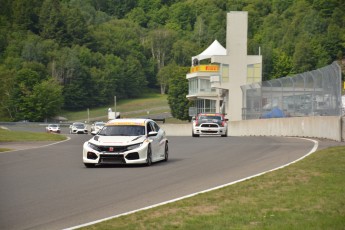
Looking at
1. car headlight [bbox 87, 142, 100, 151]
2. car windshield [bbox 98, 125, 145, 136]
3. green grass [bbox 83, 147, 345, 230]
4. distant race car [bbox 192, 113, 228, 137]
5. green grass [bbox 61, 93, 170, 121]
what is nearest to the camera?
green grass [bbox 83, 147, 345, 230]

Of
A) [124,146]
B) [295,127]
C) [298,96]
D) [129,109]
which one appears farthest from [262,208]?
[129,109]

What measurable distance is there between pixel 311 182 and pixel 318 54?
16940 cm

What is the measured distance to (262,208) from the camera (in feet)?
43.7

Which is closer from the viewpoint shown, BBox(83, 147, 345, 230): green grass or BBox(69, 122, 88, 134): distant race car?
BBox(83, 147, 345, 230): green grass

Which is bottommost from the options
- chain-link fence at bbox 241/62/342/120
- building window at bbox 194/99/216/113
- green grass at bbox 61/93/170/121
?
green grass at bbox 61/93/170/121

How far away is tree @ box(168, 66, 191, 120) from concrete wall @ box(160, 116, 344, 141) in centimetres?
8809

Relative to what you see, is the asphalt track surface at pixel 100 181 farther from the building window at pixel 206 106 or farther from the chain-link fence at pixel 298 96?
the building window at pixel 206 106

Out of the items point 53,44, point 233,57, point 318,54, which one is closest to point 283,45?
point 318,54

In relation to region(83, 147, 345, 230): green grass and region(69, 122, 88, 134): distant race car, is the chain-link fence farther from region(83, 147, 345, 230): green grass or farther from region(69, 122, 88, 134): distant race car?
region(69, 122, 88, 134): distant race car

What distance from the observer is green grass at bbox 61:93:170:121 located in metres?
165

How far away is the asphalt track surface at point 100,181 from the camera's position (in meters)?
13.6

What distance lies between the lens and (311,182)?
16359 millimetres

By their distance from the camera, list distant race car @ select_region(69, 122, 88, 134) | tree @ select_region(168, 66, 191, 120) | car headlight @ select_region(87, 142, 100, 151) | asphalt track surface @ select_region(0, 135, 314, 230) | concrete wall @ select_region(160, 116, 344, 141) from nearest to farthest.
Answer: asphalt track surface @ select_region(0, 135, 314, 230) → car headlight @ select_region(87, 142, 100, 151) → concrete wall @ select_region(160, 116, 344, 141) → distant race car @ select_region(69, 122, 88, 134) → tree @ select_region(168, 66, 191, 120)

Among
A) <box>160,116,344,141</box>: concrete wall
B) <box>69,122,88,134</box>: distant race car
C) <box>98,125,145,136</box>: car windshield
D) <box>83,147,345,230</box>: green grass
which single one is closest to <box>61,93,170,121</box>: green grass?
<box>69,122,88,134</box>: distant race car
